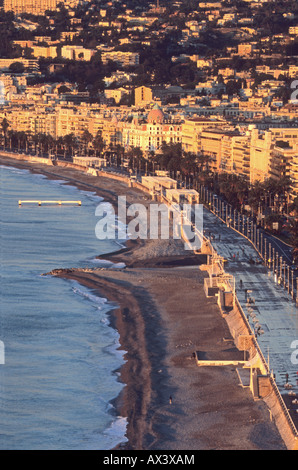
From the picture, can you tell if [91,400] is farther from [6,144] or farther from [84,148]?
[6,144]

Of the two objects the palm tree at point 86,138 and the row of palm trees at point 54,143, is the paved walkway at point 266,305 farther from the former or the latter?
the palm tree at point 86,138

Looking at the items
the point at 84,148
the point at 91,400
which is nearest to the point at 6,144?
the point at 84,148

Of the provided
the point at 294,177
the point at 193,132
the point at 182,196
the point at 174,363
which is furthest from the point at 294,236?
the point at 193,132

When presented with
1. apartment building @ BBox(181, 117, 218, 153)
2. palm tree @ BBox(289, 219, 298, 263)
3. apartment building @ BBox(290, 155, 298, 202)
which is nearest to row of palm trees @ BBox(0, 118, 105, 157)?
apartment building @ BBox(181, 117, 218, 153)

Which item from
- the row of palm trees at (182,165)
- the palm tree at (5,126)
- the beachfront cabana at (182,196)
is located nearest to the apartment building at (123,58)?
the palm tree at (5,126)

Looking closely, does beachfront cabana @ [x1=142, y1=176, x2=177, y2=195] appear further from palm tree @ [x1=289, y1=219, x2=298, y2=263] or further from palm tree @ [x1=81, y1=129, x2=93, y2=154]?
palm tree @ [x1=81, y1=129, x2=93, y2=154]
